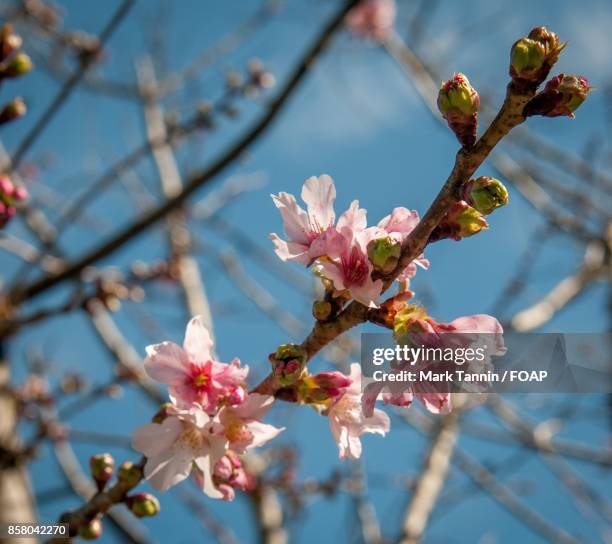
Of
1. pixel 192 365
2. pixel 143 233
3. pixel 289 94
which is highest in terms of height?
pixel 289 94

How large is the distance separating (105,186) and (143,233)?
0.40 meters

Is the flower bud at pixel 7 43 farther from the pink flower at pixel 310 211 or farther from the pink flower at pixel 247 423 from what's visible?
the pink flower at pixel 247 423

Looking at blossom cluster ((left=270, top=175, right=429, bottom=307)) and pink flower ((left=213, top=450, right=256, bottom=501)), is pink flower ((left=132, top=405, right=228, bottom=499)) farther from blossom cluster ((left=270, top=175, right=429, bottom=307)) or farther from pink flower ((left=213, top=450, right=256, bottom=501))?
blossom cluster ((left=270, top=175, right=429, bottom=307))

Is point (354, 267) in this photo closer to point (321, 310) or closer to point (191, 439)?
point (321, 310)

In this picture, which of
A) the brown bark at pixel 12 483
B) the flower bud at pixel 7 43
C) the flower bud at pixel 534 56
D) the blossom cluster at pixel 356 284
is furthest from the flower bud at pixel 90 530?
the brown bark at pixel 12 483

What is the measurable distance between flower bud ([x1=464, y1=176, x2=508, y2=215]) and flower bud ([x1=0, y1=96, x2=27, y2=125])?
4.09 ft

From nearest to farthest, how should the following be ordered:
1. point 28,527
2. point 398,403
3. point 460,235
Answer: point 460,235 → point 398,403 → point 28,527

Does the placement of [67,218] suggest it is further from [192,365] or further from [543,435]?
[543,435]

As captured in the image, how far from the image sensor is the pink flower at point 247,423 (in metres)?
1.07

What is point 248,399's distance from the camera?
3.49 feet

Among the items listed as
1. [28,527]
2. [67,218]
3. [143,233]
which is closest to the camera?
[28,527]

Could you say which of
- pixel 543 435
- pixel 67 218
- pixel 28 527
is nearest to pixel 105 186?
pixel 67 218

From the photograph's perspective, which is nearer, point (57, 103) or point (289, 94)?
point (57, 103)

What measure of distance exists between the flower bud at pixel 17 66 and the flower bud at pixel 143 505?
1153 millimetres
